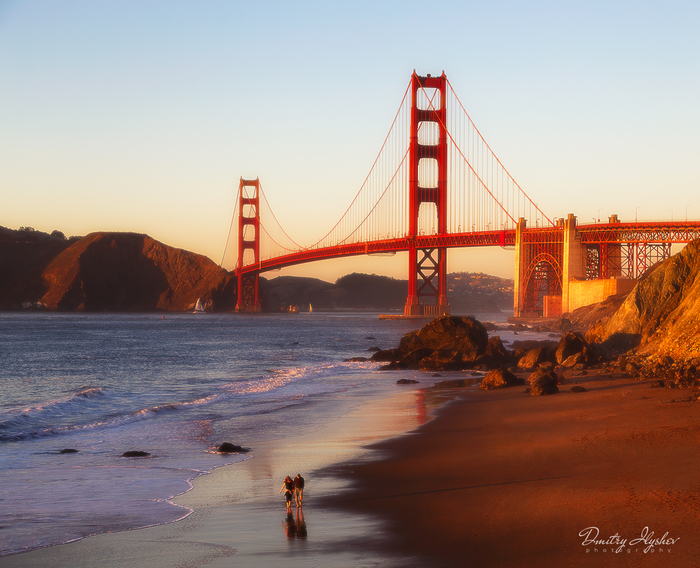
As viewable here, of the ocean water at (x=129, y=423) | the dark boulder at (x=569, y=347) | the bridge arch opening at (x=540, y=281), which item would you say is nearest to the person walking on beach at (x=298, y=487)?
the ocean water at (x=129, y=423)

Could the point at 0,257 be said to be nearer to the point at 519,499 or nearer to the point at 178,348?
the point at 178,348

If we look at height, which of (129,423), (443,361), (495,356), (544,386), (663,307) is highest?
(663,307)

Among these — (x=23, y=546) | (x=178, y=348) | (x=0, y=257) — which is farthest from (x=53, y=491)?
(x=0, y=257)

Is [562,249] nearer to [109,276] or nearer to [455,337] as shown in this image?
[455,337]

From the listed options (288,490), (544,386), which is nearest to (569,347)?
(544,386)

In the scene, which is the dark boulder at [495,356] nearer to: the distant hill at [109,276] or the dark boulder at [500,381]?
the dark boulder at [500,381]

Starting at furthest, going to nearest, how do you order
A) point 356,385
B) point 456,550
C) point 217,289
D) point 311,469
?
point 217,289, point 356,385, point 311,469, point 456,550
